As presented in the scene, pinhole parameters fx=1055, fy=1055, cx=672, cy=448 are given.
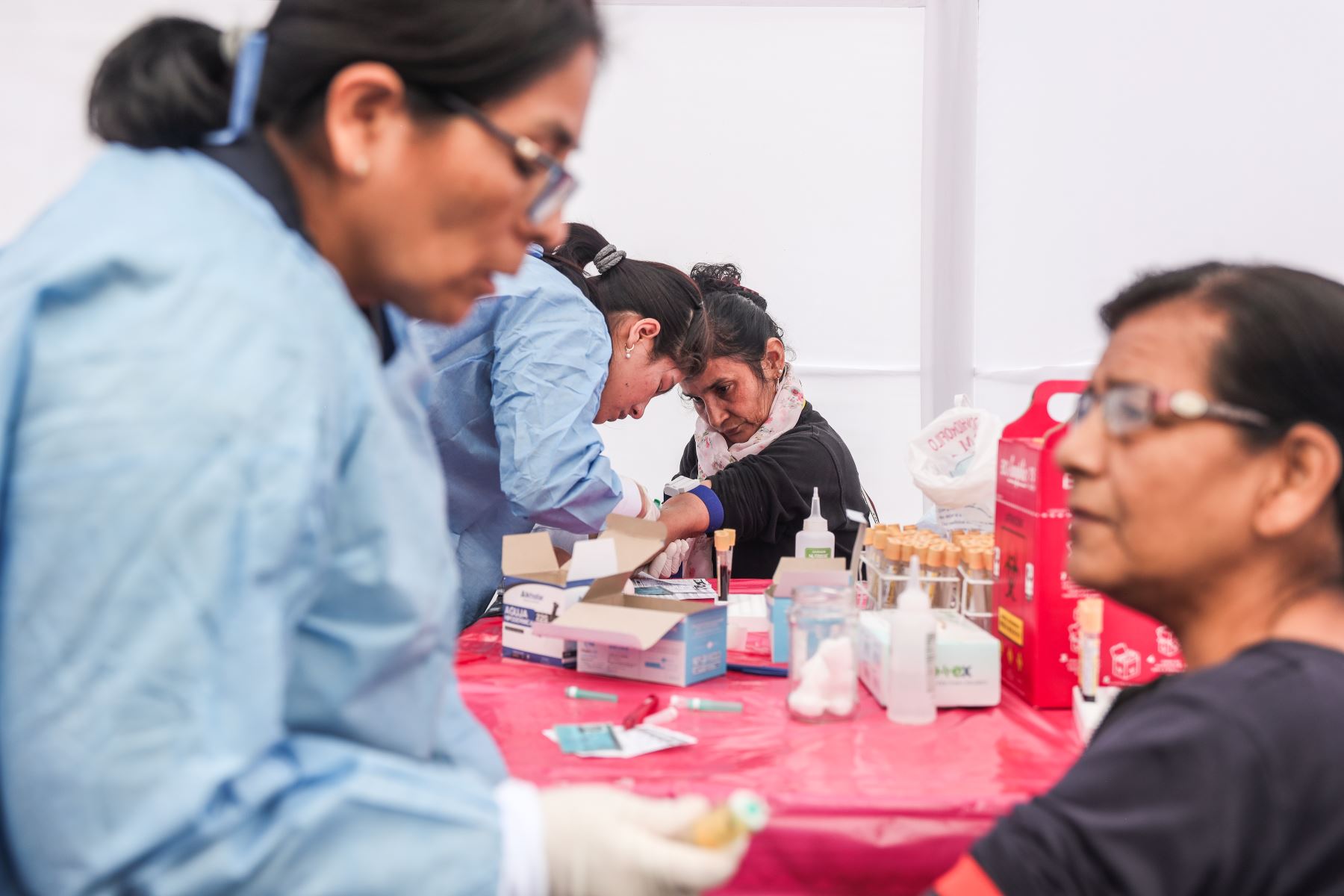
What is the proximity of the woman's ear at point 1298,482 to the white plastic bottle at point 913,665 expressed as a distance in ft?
1.90

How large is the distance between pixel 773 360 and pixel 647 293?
607 mm

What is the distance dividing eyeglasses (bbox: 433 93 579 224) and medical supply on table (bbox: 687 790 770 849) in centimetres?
51

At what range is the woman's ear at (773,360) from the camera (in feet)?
10.3

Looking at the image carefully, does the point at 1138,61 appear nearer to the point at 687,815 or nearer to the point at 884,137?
the point at 884,137

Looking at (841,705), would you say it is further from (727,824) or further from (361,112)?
(361,112)

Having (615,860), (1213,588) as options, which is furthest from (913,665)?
(615,860)

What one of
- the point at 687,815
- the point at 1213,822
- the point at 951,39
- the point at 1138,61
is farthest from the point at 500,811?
the point at 951,39

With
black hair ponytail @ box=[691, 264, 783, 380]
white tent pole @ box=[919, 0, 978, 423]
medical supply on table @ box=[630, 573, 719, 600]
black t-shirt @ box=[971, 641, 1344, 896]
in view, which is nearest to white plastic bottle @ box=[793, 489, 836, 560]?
medical supply on table @ box=[630, 573, 719, 600]

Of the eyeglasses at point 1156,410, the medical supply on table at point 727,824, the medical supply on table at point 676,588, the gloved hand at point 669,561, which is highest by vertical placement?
the eyeglasses at point 1156,410

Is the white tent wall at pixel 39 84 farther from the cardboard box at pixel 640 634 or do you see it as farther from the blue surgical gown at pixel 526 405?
the cardboard box at pixel 640 634

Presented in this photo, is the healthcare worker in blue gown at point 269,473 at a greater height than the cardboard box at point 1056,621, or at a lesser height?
greater

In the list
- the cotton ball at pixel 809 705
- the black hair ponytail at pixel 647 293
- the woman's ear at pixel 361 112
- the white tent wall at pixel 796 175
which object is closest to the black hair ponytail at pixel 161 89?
the woman's ear at pixel 361 112

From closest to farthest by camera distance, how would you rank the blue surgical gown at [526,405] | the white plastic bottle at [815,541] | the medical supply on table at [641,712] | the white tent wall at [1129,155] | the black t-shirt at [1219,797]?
1. the black t-shirt at [1219,797]
2. the medical supply on table at [641,712]
3. the white tent wall at [1129,155]
4. the white plastic bottle at [815,541]
5. the blue surgical gown at [526,405]

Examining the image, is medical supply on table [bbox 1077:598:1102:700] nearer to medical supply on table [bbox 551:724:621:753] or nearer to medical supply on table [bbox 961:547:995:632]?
medical supply on table [bbox 961:547:995:632]
